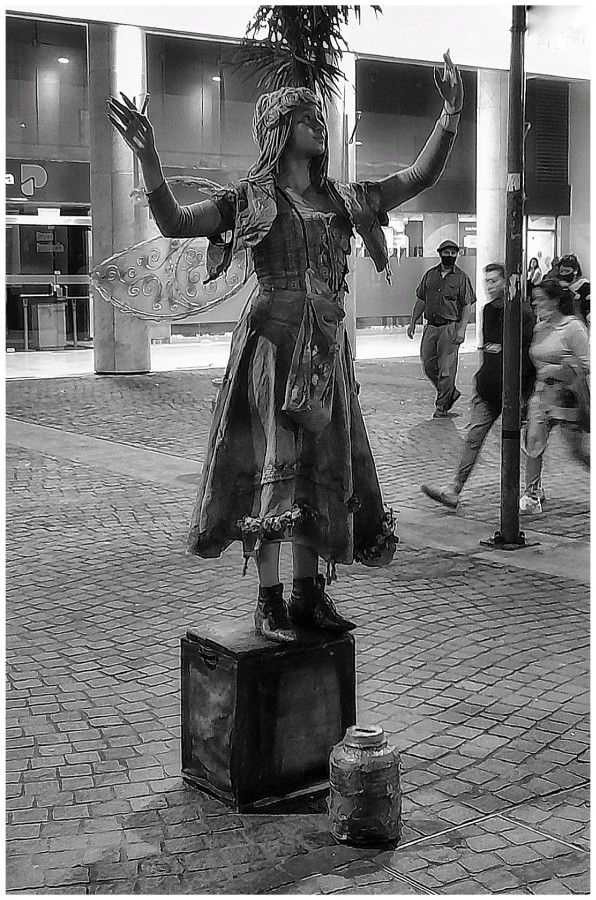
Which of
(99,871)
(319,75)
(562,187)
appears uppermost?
(562,187)

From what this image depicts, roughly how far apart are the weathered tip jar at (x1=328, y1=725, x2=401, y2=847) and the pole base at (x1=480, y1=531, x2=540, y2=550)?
15.6ft

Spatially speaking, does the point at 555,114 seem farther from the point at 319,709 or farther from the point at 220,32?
the point at 319,709

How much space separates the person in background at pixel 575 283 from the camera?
9.92 meters

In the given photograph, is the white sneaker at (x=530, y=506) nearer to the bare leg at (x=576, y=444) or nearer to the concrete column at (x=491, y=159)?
the bare leg at (x=576, y=444)

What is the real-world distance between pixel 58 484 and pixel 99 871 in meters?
7.63

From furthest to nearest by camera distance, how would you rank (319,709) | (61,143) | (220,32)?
(61,143)
(220,32)
(319,709)

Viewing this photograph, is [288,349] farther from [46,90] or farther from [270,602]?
[46,90]

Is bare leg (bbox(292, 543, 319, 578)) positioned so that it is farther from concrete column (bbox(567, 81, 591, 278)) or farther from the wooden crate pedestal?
concrete column (bbox(567, 81, 591, 278))

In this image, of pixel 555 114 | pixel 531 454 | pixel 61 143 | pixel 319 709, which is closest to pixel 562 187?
pixel 555 114

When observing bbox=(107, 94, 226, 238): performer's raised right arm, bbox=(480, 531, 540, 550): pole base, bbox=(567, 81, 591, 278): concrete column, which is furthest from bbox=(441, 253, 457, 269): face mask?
bbox=(567, 81, 591, 278): concrete column

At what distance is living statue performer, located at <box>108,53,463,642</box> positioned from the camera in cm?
437

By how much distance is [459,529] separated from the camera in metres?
9.47

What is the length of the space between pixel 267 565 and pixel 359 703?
1.34 metres

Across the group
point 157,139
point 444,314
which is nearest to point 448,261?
point 444,314
